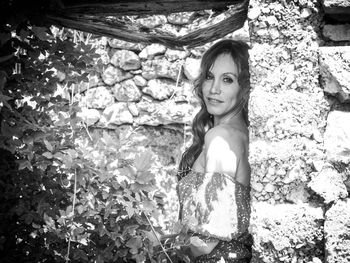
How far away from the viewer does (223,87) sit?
105 inches

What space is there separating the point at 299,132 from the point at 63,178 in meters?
1.25

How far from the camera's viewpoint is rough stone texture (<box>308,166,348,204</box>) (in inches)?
71.7

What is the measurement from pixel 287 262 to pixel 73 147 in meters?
1.15

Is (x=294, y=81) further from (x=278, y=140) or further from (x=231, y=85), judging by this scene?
(x=231, y=85)

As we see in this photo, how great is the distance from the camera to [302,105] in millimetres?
1904

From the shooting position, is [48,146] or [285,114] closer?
[285,114]

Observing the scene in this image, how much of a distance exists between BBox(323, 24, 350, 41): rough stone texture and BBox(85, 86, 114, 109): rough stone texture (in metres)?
3.02

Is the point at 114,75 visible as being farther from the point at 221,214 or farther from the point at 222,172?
the point at 221,214

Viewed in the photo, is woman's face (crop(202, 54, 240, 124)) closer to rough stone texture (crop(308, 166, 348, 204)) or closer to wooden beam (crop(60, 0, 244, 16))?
wooden beam (crop(60, 0, 244, 16))

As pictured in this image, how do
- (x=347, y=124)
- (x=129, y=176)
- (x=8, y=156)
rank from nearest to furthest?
(x=347, y=124), (x=129, y=176), (x=8, y=156)

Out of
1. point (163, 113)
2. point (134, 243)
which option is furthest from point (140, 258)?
point (163, 113)

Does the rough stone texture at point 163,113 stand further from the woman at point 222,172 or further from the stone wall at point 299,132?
the stone wall at point 299,132

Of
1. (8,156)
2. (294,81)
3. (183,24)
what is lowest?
(8,156)

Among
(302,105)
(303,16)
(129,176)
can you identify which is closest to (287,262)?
(302,105)
